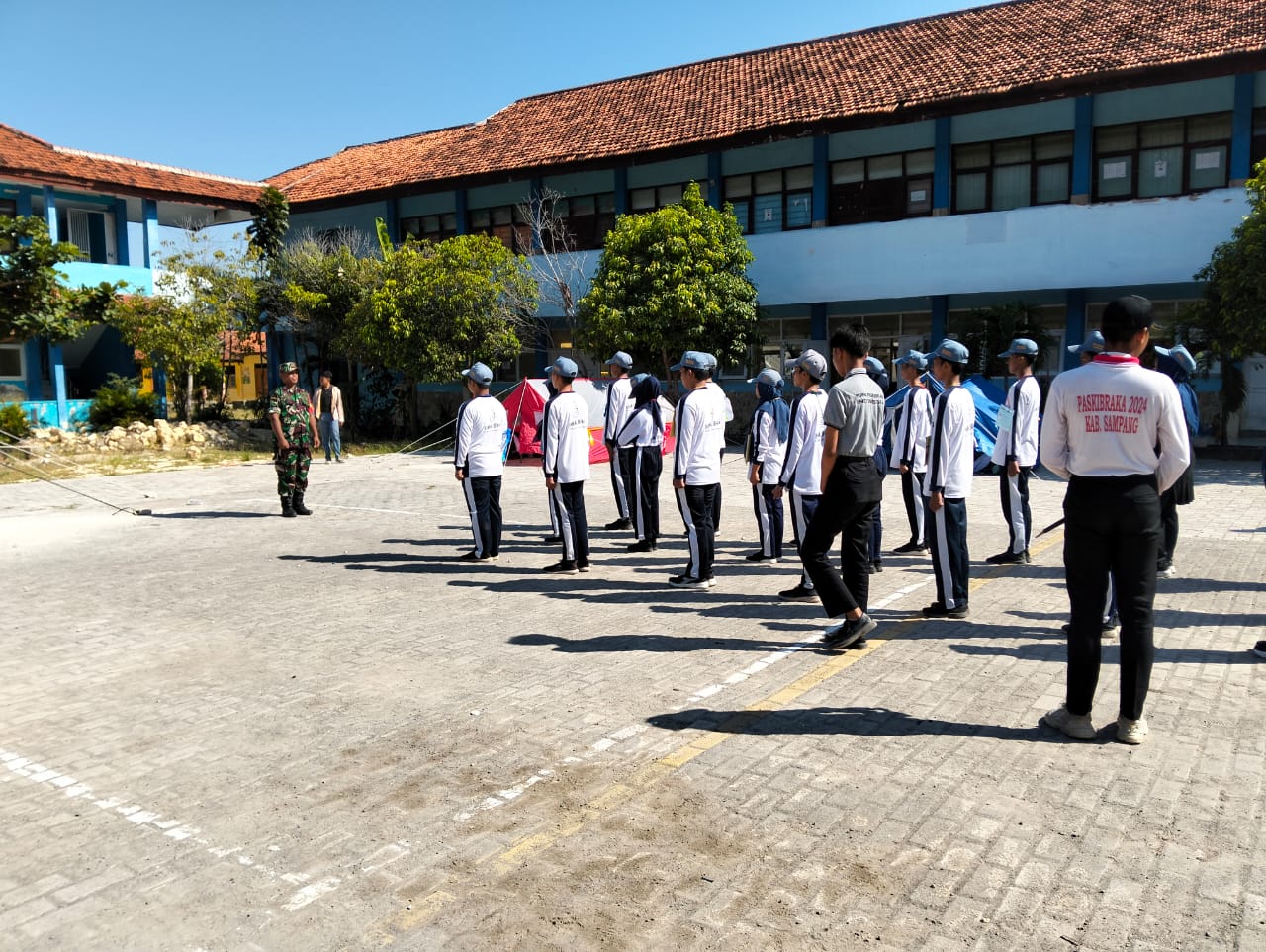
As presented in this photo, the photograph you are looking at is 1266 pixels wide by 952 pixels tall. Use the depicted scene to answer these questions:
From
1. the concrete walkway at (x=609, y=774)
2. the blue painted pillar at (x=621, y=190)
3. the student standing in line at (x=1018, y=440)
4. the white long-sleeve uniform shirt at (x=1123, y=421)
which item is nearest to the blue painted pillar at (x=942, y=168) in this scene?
the blue painted pillar at (x=621, y=190)

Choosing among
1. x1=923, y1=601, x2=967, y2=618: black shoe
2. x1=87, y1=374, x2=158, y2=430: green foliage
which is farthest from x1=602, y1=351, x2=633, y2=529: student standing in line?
x1=87, y1=374, x2=158, y2=430: green foliage

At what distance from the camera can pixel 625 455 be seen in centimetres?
1041

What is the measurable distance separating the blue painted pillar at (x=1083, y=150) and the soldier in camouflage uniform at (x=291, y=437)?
16.2m

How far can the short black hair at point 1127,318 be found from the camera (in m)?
4.43

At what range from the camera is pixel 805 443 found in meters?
7.99

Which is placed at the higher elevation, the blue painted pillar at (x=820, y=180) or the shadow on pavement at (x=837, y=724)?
the blue painted pillar at (x=820, y=180)

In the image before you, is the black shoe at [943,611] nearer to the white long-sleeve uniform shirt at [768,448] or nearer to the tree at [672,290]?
the white long-sleeve uniform shirt at [768,448]

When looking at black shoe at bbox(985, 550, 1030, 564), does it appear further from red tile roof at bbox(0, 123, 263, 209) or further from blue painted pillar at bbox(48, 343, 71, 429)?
red tile roof at bbox(0, 123, 263, 209)

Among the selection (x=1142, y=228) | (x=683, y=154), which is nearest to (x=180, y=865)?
(x=1142, y=228)

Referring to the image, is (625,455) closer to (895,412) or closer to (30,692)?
(895,412)

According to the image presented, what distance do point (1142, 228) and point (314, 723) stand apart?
64.8 feet

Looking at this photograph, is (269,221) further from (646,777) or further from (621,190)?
(646,777)

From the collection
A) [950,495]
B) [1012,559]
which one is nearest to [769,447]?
[950,495]

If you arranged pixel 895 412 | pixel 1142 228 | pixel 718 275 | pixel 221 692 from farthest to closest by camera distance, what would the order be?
pixel 718 275, pixel 1142 228, pixel 895 412, pixel 221 692
